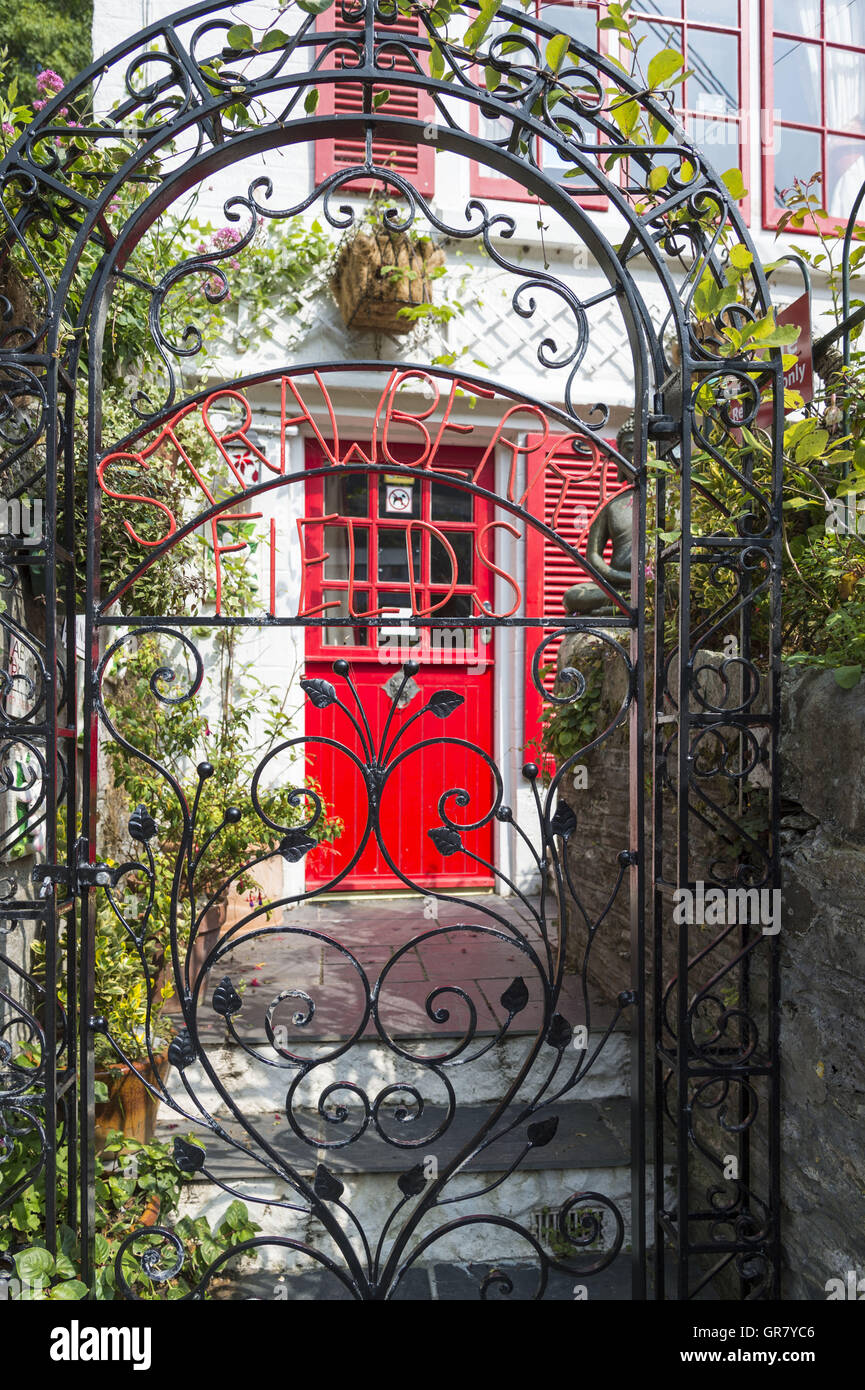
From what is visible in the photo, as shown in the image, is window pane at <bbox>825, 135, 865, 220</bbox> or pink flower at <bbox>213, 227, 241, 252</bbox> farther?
window pane at <bbox>825, 135, 865, 220</bbox>

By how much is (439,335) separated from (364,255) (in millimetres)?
560

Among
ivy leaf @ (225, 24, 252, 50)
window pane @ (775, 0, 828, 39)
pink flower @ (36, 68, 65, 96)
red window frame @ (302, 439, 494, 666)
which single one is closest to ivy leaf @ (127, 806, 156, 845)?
ivy leaf @ (225, 24, 252, 50)

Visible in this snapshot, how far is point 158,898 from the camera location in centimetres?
294

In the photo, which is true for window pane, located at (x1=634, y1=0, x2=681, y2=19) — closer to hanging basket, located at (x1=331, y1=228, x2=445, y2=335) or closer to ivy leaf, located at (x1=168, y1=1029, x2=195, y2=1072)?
hanging basket, located at (x1=331, y1=228, x2=445, y2=335)

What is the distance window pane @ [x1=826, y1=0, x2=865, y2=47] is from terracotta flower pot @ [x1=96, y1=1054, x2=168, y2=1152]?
594 cm

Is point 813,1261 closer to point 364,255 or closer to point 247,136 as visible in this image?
point 247,136

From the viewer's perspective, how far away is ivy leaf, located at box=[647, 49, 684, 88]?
1.87 m

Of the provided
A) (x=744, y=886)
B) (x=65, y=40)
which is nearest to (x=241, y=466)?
(x=744, y=886)

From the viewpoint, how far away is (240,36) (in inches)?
72.6

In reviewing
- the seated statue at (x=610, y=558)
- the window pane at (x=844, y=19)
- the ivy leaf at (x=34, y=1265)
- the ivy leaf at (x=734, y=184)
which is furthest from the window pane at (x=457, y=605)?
the window pane at (x=844, y=19)

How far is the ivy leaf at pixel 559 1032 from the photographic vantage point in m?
2.03

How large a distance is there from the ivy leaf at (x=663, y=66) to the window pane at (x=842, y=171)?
145 inches

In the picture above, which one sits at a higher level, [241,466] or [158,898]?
[241,466]

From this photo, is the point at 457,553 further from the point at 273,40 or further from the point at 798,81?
the point at 798,81
